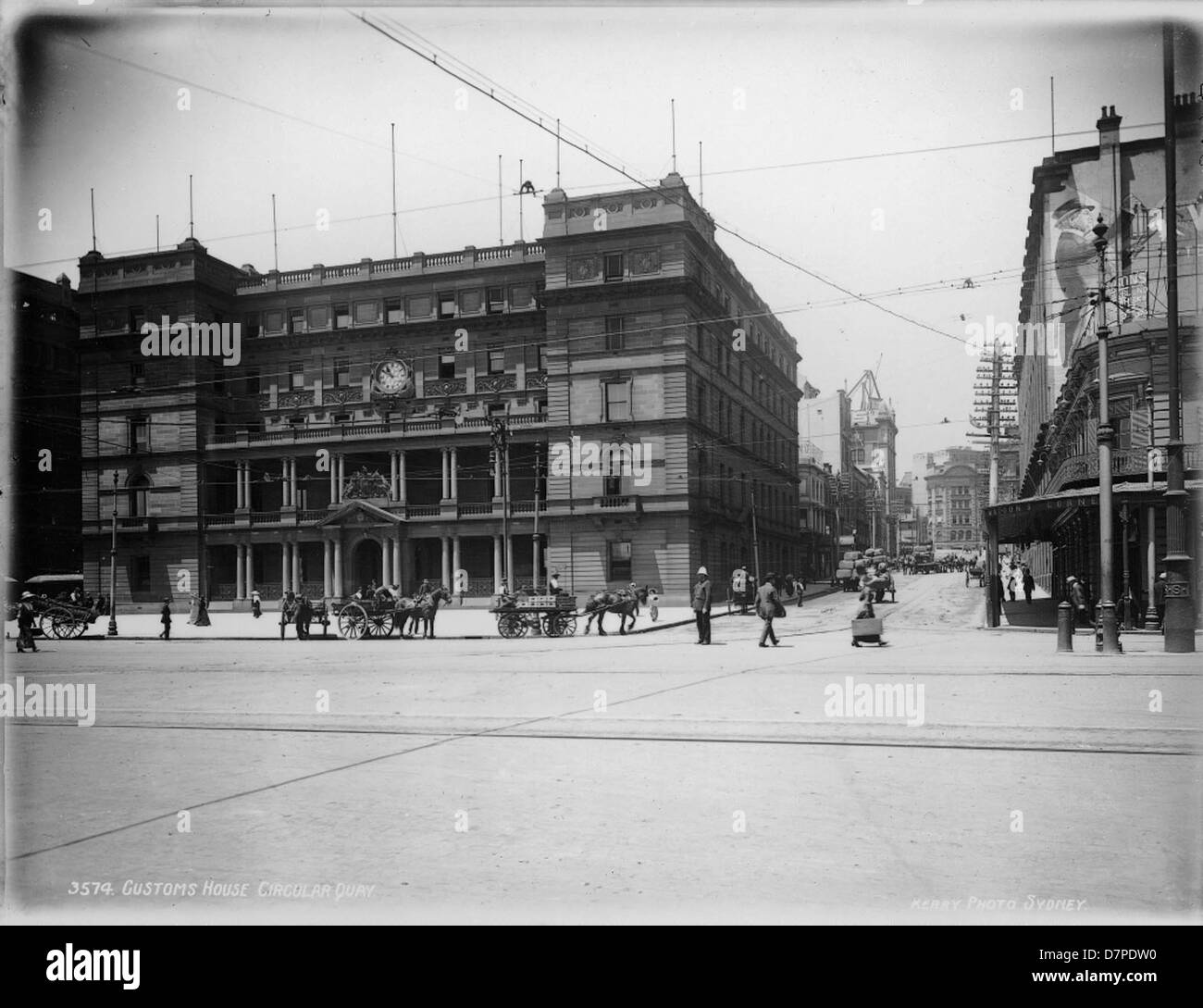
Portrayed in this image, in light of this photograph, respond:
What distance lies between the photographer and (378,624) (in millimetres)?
26766

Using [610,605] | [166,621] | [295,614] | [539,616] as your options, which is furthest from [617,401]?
[166,621]

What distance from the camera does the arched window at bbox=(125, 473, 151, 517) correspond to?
126 feet

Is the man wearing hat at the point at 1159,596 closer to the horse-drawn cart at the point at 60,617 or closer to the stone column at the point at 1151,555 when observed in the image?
the stone column at the point at 1151,555

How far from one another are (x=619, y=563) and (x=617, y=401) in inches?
314

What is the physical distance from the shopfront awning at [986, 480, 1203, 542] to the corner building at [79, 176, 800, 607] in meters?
13.6

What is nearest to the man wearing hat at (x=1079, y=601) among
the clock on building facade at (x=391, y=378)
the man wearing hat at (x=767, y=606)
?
the man wearing hat at (x=767, y=606)

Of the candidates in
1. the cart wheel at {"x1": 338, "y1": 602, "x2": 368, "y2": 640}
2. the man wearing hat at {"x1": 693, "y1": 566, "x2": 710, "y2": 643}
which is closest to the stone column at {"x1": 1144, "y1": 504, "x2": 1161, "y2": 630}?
the man wearing hat at {"x1": 693, "y1": 566, "x2": 710, "y2": 643}

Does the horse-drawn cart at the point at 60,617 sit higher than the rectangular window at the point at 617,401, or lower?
lower

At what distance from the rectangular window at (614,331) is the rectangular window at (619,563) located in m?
9.72

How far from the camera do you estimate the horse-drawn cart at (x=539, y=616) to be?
26.1 metres

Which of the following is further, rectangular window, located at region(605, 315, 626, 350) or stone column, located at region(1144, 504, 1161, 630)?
rectangular window, located at region(605, 315, 626, 350)

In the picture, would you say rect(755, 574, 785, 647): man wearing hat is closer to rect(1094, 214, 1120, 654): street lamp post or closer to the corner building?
rect(1094, 214, 1120, 654): street lamp post

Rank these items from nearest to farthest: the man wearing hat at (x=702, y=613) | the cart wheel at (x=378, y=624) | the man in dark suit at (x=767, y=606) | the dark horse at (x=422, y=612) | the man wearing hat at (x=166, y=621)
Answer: the man in dark suit at (x=767, y=606) → the man wearing hat at (x=702, y=613) → the cart wheel at (x=378, y=624) → the dark horse at (x=422, y=612) → the man wearing hat at (x=166, y=621)
